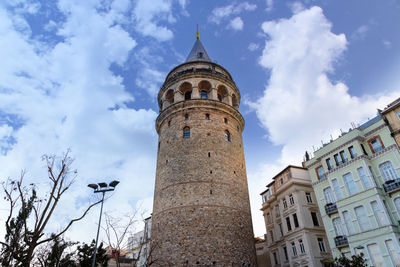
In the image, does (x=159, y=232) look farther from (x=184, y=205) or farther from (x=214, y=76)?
(x=214, y=76)

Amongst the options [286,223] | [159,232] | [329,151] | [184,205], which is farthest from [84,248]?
[329,151]

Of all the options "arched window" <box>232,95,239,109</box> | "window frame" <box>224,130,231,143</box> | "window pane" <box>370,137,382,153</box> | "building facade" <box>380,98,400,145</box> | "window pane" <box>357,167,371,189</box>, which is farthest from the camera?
"arched window" <box>232,95,239,109</box>

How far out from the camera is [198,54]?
1266 inches

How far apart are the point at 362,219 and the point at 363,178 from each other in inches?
110

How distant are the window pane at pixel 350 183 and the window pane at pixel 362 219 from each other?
123 centimetres

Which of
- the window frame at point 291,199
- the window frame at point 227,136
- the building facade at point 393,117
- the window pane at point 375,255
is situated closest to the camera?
the window pane at point 375,255

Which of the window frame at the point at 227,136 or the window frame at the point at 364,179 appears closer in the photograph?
the window frame at the point at 364,179

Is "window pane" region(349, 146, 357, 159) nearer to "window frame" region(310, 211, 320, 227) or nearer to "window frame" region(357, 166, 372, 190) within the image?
"window frame" region(357, 166, 372, 190)

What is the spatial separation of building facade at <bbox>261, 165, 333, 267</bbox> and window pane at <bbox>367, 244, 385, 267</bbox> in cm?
521

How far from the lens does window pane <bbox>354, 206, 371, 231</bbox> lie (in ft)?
59.8

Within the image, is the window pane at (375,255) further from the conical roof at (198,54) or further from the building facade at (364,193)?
the conical roof at (198,54)

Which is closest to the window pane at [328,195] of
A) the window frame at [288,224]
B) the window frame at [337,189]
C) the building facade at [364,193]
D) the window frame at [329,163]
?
the building facade at [364,193]

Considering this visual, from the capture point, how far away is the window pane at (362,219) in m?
18.2

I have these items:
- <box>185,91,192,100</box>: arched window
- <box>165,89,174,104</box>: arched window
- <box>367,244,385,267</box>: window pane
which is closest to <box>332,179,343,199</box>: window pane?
<box>367,244,385,267</box>: window pane
